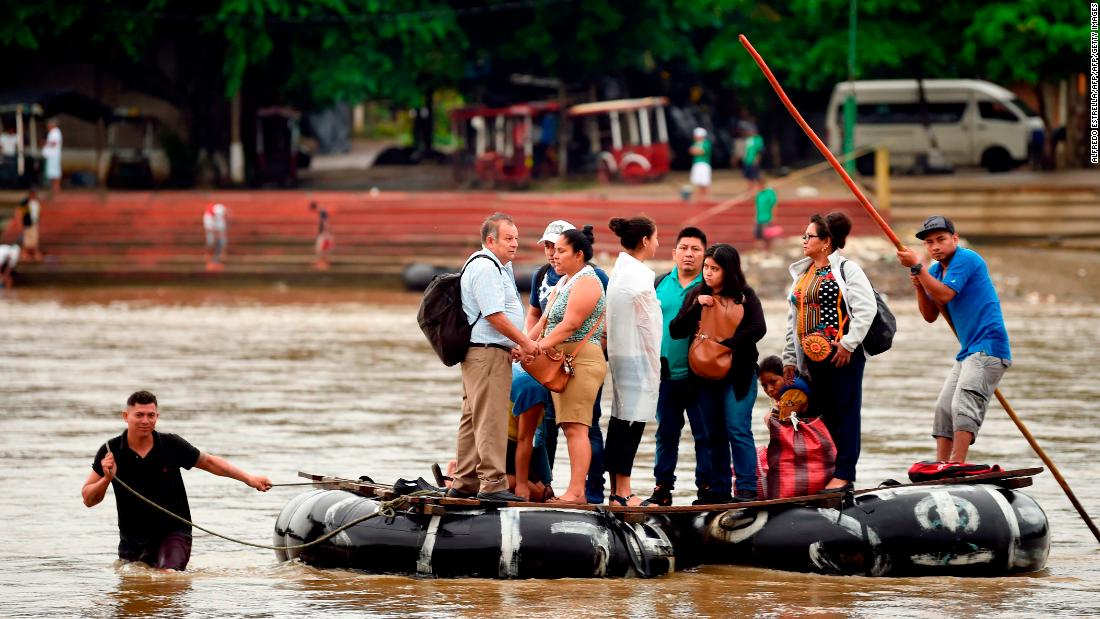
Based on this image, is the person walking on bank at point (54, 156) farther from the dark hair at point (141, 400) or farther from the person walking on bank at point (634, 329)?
the person walking on bank at point (634, 329)

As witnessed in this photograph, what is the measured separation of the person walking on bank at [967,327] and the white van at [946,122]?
31.9 m

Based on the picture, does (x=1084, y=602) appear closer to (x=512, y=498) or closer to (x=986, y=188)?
(x=512, y=498)

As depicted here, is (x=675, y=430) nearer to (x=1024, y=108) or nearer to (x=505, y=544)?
(x=505, y=544)

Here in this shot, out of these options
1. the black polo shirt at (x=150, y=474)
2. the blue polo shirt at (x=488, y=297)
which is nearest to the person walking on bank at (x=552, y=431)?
the blue polo shirt at (x=488, y=297)

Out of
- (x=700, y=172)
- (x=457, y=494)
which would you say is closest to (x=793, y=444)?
(x=457, y=494)

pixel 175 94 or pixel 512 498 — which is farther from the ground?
pixel 175 94

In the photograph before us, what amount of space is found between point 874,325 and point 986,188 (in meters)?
27.7

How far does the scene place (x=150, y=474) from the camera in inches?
388

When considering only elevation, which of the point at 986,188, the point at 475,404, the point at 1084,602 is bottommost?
the point at 1084,602

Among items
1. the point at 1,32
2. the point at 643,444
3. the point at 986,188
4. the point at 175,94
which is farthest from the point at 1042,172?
the point at 643,444

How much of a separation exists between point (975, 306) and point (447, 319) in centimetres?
323

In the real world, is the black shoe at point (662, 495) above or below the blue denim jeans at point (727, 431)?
below

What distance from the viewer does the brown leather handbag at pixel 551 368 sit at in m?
9.84

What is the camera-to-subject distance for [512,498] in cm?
998
